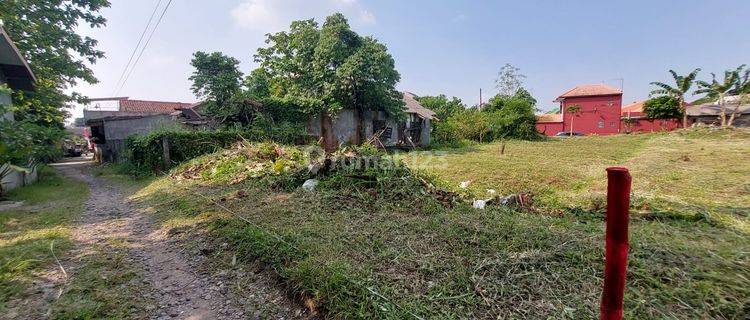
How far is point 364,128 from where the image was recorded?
16859 millimetres

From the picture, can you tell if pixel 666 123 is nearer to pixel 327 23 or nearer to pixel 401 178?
pixel 327 23

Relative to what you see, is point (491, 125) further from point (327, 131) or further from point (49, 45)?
point (49, 45)

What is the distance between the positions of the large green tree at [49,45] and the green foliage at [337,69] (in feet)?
24.1

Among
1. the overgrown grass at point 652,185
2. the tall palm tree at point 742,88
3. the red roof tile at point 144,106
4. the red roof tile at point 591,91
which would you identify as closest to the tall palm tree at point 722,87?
the tall palm tree at point 742,88

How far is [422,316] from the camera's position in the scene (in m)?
2.16

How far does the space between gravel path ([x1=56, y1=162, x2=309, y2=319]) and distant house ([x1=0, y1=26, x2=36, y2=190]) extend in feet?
16.0

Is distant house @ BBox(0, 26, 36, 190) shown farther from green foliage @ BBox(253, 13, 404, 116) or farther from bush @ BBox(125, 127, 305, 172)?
green foliage @ BBox(253, 13, 404, 116)

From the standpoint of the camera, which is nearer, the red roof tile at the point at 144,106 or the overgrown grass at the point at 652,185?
the overgrown grass at the point at 652,185

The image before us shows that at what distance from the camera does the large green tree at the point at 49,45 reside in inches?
376

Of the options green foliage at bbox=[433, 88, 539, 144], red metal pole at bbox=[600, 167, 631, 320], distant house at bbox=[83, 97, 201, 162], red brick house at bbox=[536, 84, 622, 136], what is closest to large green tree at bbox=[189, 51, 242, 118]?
distant house at bbox=[83, 97, 201, 162]

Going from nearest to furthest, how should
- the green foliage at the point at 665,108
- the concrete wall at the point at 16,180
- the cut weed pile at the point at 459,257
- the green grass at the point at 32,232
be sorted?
the cut weed pile at the point at 459,257 < the green grass at the point at 32,232 < the concrete wall at the point at 16,180 < the green foliage at the point at 665,108

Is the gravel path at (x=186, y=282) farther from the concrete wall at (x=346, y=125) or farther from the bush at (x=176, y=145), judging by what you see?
the concrete wall at (x=346, y=125)

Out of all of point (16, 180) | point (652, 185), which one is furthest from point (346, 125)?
point (652, 185)

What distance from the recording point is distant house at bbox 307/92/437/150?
51.6 ft
